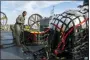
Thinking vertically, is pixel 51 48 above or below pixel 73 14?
below

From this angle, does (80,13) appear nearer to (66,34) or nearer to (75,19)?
(75,19)

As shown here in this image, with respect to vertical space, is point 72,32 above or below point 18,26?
below

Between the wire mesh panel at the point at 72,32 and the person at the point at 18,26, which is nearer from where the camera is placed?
the wire mesh panel at the point at 72,32

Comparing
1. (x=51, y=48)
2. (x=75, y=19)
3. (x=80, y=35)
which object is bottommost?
(x=51, y=48)

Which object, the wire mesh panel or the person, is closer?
the wire mesh panel

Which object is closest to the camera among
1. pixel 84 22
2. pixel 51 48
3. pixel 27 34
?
pixel 84 22

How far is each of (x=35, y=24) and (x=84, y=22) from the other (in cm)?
509

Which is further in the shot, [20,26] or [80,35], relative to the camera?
[20,26]

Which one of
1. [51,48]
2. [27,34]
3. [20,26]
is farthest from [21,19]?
[51,48]

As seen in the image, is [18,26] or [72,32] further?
[18,26]

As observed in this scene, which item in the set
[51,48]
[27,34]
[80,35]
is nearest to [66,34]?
[80,35]

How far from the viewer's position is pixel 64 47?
231 inches

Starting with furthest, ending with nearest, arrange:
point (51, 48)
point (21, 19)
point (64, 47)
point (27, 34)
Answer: point (27, 34) < point (21, 19) < point (51, 48) < point (64, 47)

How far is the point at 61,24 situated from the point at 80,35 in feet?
2.05
